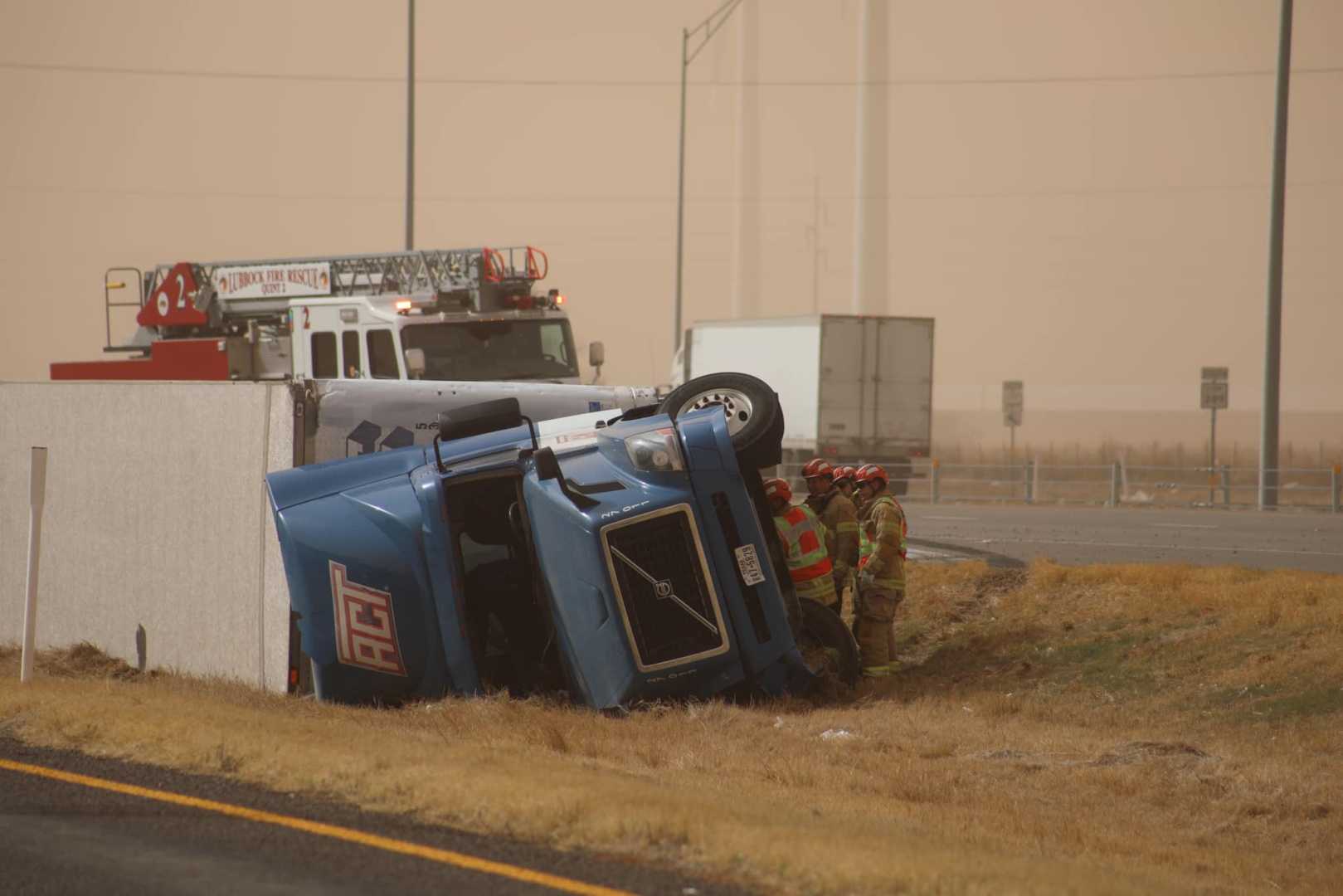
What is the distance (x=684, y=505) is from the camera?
447 inches

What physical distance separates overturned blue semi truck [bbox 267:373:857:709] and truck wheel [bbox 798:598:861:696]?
0.92 meters

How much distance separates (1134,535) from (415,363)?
1110 centimetres

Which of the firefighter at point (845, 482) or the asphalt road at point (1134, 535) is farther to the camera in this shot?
the asphalt road at point (1134, 535)

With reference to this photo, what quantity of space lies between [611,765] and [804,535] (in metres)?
4.07

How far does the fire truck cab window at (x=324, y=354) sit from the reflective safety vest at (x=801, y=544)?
9.52m

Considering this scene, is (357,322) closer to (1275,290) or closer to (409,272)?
(409,272)

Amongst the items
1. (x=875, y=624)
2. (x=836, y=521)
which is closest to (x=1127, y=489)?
(x=836, y=521)

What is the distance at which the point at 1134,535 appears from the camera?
2414cm

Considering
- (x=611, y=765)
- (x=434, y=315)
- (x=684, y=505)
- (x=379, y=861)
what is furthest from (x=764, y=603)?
(x=434, y=315)

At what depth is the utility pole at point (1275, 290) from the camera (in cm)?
3072

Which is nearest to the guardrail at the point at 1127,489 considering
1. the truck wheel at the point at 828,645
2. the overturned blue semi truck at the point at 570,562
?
the truck wheel at the point at 828,645

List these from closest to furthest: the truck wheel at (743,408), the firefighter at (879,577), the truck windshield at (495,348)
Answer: the truck wheel at (743,408), the firefighter at (879,577), the truck windshield at (495,348)

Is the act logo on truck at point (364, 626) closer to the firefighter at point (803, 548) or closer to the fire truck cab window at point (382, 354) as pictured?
the firefighter at point (803, 548)

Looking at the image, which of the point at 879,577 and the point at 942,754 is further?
the point at 879,577
